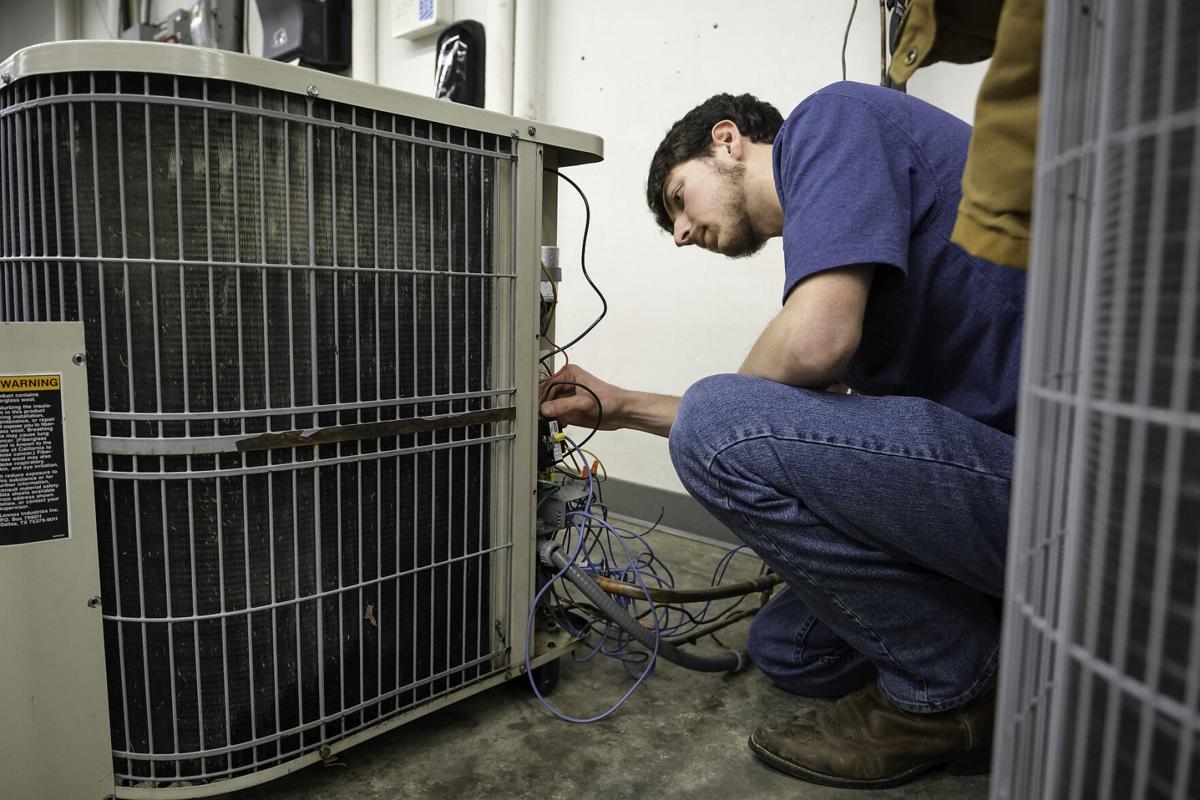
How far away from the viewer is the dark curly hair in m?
1.28

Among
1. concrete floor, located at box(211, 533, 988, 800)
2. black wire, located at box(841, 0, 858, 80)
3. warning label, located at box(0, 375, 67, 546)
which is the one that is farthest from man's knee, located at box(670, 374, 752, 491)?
black wire, located at box(841, 0, 858, 80)

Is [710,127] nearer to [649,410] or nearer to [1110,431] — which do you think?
[649,410]

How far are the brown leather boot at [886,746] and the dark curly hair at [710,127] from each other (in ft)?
2.79

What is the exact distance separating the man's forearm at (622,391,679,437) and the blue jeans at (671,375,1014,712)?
0.17 meters

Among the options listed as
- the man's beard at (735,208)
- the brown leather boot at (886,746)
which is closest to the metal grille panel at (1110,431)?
the brown leather boot at (886,746)

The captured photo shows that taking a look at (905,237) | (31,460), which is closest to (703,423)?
(905,237)

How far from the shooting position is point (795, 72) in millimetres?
A: 1754

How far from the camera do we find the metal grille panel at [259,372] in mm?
808

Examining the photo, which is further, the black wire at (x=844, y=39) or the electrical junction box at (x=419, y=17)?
the electrical junction box at (x=419, y=17)

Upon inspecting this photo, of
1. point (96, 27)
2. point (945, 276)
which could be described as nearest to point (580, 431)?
point (945, 276)

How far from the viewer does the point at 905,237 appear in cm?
94

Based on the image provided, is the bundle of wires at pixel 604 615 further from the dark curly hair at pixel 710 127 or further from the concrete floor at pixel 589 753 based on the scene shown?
the dark curly hair at pixel 710 127

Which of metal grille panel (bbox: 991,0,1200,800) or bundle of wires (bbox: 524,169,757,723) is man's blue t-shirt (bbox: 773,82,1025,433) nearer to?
bundle of wires (bbox: 524,169,757,723)

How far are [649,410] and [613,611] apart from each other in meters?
0.31
